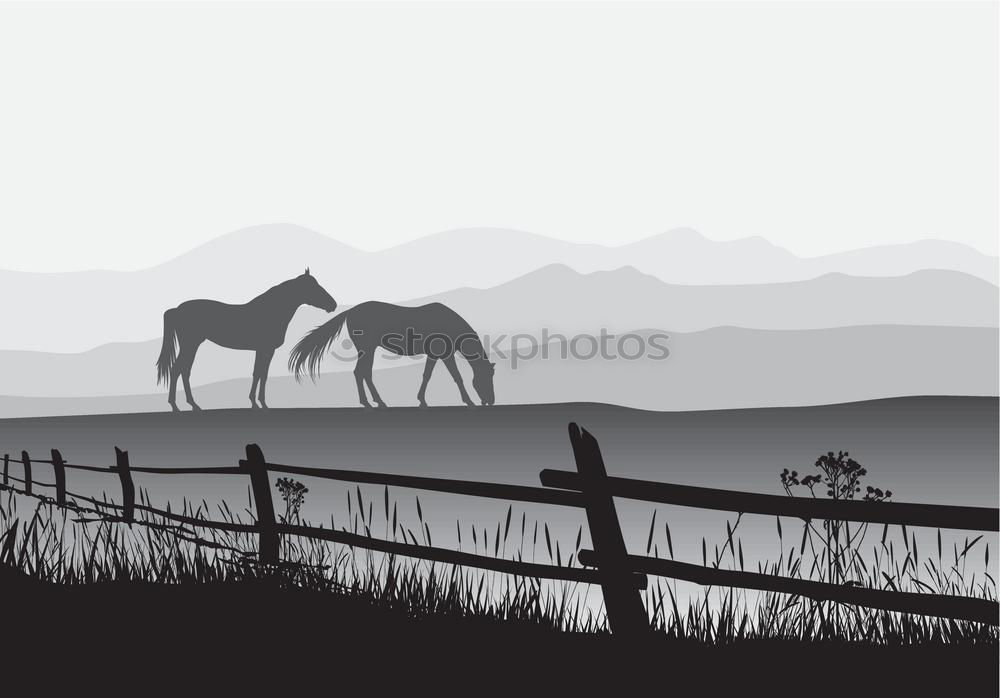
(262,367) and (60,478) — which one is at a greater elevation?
(262,367)

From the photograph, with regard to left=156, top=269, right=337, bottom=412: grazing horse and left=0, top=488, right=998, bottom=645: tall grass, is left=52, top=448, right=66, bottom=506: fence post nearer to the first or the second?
left=0, top=488, right=998, bottom=645: tall grass

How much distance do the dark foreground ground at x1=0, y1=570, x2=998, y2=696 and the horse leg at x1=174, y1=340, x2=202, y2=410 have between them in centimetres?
1859

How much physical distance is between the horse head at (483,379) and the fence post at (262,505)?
1459 centimetres

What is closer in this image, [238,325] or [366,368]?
[366,368]

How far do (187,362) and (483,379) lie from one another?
7.15 meters

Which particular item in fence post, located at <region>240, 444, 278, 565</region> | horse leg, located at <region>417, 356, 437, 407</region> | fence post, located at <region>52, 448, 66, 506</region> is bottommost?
fence post, located at <region>52, 448, 66, 506</region>

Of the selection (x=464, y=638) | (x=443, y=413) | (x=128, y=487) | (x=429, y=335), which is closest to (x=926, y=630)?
(x=464, y=638)

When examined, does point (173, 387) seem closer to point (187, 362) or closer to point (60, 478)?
point (187, 362)

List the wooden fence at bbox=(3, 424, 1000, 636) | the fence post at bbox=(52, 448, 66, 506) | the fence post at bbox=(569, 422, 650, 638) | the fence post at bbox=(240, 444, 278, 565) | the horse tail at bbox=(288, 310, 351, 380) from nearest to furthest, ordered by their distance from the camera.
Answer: the wooden fence at bbox=(3, 424, 1000, 636), the fence post at bbox=(569, 422, 650, 638), the fence post at bbox=(240, 444, 278, 565), the fence post at bbox=(52, 448, 66, 506), the horse tail at bbox=(288, 310, 351, 380)

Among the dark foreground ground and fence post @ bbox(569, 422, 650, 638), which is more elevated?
fence post @ bbox(569, 422, 650, 638)

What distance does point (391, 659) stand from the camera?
3.77 metres

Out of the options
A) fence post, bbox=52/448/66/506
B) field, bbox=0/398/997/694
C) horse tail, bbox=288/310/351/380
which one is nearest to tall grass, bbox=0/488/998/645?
field, bbox=0/398/997/694

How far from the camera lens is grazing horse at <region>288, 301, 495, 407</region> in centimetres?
1998

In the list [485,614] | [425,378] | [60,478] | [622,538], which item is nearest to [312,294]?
[425,378]
